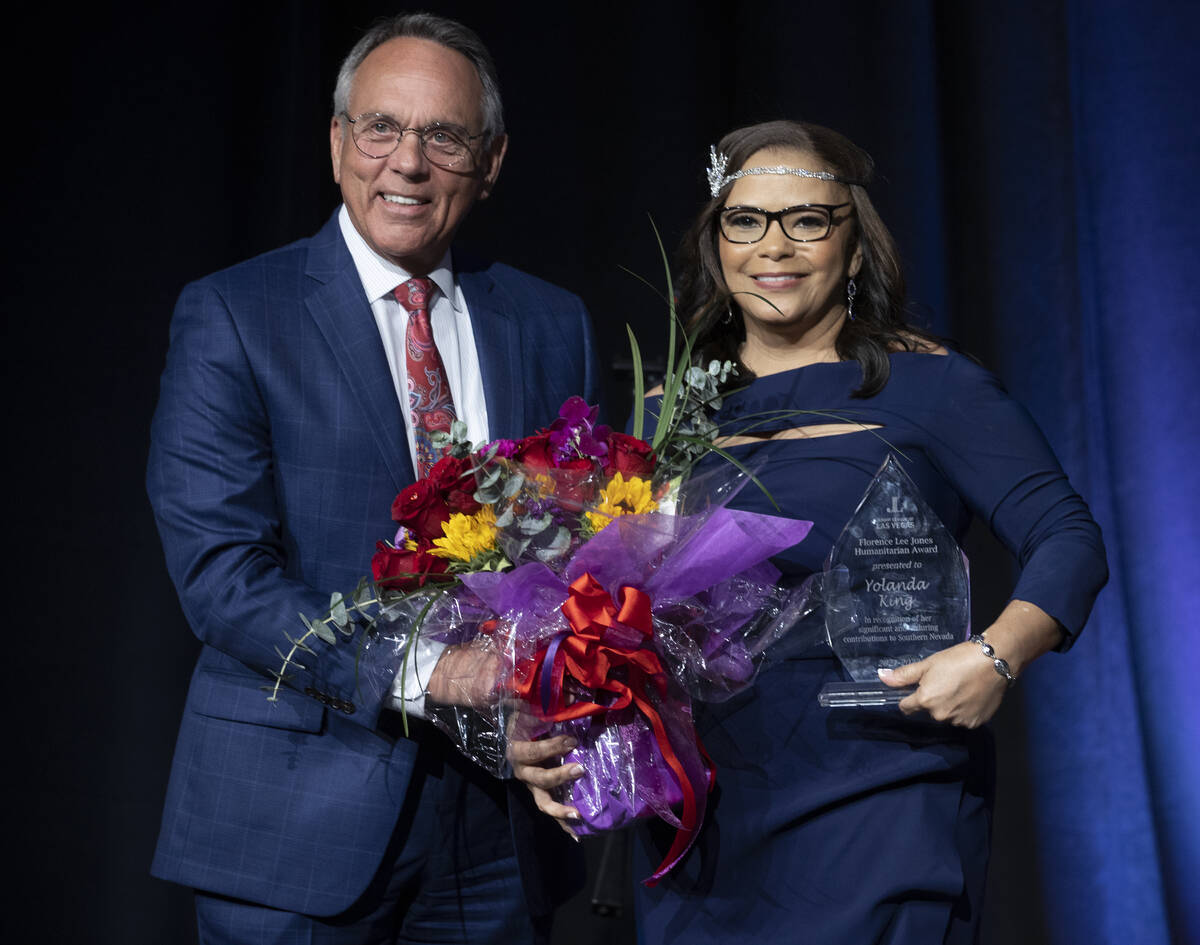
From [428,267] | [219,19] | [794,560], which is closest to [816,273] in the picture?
[794,560]

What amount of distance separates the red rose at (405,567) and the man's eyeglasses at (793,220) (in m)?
0.77

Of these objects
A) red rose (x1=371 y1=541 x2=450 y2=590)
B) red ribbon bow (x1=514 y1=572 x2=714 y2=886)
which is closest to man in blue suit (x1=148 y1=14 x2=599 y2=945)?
red rose (x1=371 y1=541 x2=450 y2=590)

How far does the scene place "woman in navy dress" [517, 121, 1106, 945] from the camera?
1.53 m

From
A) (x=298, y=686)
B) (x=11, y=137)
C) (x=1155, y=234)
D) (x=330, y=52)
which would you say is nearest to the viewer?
(x=298, y=686)

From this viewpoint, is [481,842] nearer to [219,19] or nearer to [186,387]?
[186,387]

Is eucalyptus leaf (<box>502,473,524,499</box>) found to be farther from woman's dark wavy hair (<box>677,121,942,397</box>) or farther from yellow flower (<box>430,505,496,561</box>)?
woman's dark wavy hair (<box>677,121,942,397</box>)

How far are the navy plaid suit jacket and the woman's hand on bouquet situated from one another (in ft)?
0.80

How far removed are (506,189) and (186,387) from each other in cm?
180

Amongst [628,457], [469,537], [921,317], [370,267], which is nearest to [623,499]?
[628,457]

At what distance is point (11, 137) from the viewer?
275 centimetres

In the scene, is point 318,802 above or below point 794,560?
below

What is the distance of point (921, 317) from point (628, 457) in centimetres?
166

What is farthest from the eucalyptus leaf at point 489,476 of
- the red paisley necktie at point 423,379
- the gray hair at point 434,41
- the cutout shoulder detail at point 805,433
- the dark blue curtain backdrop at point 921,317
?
the dark blue curtain backdrop at point 921,317

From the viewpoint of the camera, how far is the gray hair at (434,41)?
196 cm
